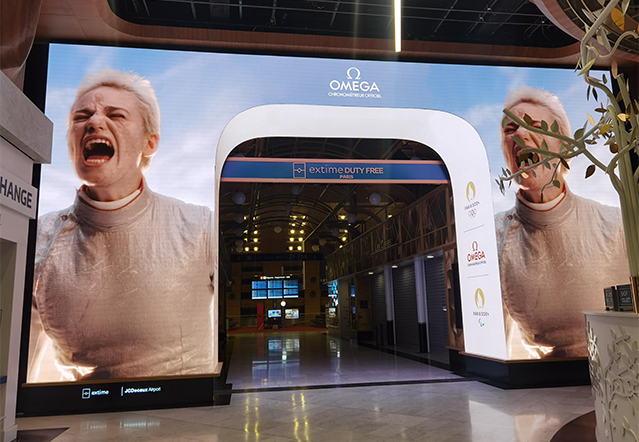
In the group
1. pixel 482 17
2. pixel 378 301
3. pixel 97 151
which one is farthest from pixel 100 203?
pixel 378 301

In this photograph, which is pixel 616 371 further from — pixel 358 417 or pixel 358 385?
pixel 358 385

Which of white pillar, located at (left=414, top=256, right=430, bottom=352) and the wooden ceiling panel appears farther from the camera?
white pillar, located at (left=414, top=256, right=430, bottom=352)

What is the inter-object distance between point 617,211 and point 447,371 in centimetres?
353

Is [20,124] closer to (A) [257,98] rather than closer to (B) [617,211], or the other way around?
→ (A) [257,98]

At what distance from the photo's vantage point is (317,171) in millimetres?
6691

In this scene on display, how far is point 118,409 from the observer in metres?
5.30

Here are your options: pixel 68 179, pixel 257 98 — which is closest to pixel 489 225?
pixel 257 98

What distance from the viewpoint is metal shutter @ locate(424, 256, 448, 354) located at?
1019 centimetres

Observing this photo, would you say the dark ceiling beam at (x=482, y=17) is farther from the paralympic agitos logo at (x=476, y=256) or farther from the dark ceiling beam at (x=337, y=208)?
the dark ceiling beam at (x=337, y=208)

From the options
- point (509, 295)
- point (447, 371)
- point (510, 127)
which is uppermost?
point (510, 127)

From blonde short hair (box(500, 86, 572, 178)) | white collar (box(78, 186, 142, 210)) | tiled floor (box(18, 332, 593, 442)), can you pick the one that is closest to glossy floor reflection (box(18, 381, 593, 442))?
tiled floor (box(18, 332, 593, 442))

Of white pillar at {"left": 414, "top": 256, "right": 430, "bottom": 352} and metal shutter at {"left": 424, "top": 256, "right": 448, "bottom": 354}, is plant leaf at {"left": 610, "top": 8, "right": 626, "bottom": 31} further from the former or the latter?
white pillar at {"left": 414, "top": 256, "right": 430, "bottom": 352}

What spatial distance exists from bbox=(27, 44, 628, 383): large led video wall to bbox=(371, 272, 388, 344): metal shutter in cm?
706

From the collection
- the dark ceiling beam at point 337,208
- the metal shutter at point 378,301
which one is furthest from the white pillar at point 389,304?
the dark ceiling beam at point 337,208
